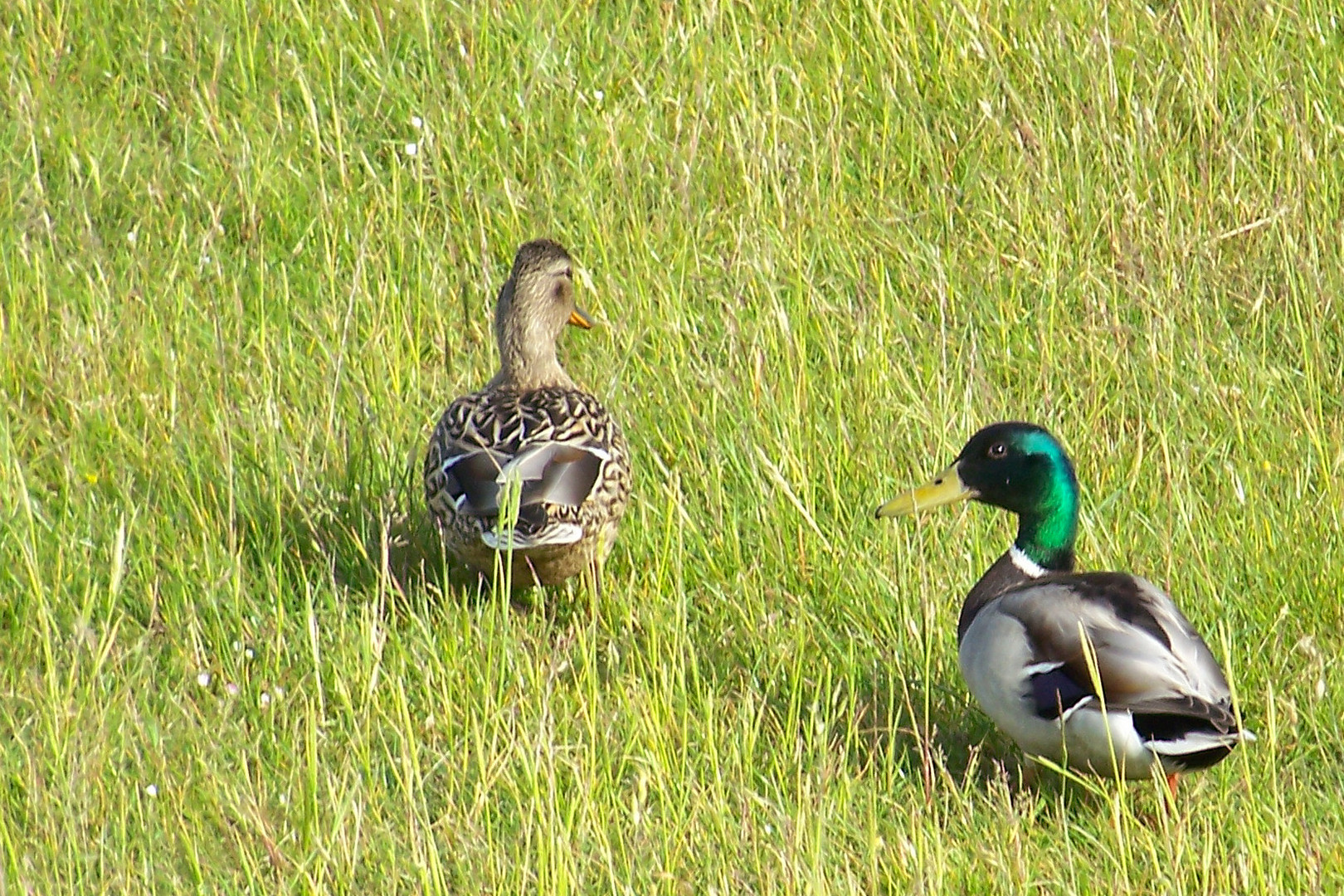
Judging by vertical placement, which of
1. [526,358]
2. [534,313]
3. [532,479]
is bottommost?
[532,479]

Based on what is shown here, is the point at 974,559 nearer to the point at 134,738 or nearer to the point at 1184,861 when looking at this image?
the point at 1184,861

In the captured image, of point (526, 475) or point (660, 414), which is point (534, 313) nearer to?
point (660, 414)

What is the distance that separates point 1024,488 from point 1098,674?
91 centimetres

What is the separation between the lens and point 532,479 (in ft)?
15.4

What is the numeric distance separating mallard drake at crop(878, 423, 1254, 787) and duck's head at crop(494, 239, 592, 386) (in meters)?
1.70

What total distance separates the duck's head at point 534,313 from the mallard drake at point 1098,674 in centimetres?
170

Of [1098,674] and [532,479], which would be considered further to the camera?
[532,479]

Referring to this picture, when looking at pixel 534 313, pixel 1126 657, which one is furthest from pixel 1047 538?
pixel 534 313

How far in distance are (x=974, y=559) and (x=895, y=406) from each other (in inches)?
21.0

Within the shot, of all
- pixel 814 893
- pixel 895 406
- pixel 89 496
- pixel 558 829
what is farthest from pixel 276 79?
pixel 814 893

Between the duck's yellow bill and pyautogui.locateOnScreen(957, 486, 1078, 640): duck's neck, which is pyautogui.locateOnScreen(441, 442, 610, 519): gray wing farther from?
pyautogui.locateOnScreen(957, 486, 1078, 640): duck's neck

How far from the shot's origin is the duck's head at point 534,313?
215 inches

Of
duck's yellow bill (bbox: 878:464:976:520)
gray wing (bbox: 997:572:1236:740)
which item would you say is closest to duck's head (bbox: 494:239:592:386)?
duck's yellow bill (bbox: 878:464:976:520)

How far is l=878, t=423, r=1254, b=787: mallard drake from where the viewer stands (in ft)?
12.5
